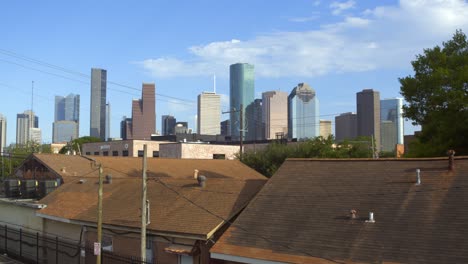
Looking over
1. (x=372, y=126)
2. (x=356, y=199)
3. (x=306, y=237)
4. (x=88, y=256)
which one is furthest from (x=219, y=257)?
(x=372, y=126)

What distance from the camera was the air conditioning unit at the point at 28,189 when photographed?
32.8 metres

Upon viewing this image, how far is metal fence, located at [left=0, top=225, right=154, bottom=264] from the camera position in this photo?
72.7 ft

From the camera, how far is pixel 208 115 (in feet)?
534

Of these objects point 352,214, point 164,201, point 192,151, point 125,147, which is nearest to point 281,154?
point 192,151

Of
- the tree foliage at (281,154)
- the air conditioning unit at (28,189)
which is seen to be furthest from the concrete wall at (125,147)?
the air conditioning unit at (28,189)

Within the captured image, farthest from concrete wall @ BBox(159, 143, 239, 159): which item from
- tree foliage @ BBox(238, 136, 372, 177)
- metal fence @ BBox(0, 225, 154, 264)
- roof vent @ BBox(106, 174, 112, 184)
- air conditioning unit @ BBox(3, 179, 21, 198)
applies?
roof vent @ BBox(106, 174, 112, 184)

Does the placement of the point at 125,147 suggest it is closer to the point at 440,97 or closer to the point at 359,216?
the point at 440,97

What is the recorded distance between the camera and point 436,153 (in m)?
29.4

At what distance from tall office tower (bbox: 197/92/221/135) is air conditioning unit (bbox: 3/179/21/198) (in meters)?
124

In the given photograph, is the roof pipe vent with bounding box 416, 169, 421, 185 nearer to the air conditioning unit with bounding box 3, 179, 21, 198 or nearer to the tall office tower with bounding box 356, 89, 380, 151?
the air conditioning unit with bounding box 3, 179, 21, 198

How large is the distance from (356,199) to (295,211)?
204 centimetres

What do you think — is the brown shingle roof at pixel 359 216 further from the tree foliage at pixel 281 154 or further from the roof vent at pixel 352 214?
the tree foliage at pixel 281 154

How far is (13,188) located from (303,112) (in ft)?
516

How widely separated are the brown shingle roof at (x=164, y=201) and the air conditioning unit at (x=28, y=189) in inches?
67.9
